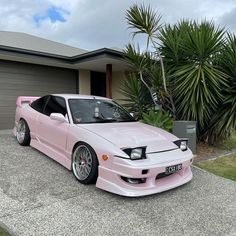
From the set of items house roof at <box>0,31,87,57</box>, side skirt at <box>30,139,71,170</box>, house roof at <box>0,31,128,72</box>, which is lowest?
side skirt at <box>30,139,71,170</box>

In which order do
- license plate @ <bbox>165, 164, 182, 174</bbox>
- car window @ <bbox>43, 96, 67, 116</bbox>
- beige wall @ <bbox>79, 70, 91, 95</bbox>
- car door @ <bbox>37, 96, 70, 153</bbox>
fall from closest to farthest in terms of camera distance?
license plate @ <bbox>165, 164, 182, 174</bbox> < car door @ <bbox>37, 96, 70, 153</bbox> < car window @ <bbox>43, 96, 67, 116</bbox> < beige wall @ <bbox>79, 70, 91, 95</bbox>

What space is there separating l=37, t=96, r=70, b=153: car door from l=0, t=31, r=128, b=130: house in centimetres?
388

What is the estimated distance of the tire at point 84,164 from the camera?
4.49 m

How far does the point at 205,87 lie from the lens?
744 cm

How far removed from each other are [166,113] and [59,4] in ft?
22.7

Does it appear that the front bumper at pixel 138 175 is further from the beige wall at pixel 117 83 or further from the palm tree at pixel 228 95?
the beige wall at pixel 117 83

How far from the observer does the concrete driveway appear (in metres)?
3.43

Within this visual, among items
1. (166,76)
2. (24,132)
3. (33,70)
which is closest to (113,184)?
(24,132)

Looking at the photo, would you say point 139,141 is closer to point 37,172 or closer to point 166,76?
point 37,172

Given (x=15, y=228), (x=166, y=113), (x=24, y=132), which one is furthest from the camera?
(x=166, y=113)

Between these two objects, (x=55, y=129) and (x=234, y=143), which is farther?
(x=234, y=143)

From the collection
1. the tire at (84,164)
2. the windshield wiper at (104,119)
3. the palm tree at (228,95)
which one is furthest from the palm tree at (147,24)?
the tire at (84,164)

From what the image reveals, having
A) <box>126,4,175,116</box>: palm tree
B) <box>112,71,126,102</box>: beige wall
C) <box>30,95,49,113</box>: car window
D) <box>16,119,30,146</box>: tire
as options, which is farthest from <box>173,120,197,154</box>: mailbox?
<box>112,71,126,102</box>: beige wall

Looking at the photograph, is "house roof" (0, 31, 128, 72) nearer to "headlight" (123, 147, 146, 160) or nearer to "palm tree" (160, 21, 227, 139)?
"palm tree" (160, 21, 227, 139)
